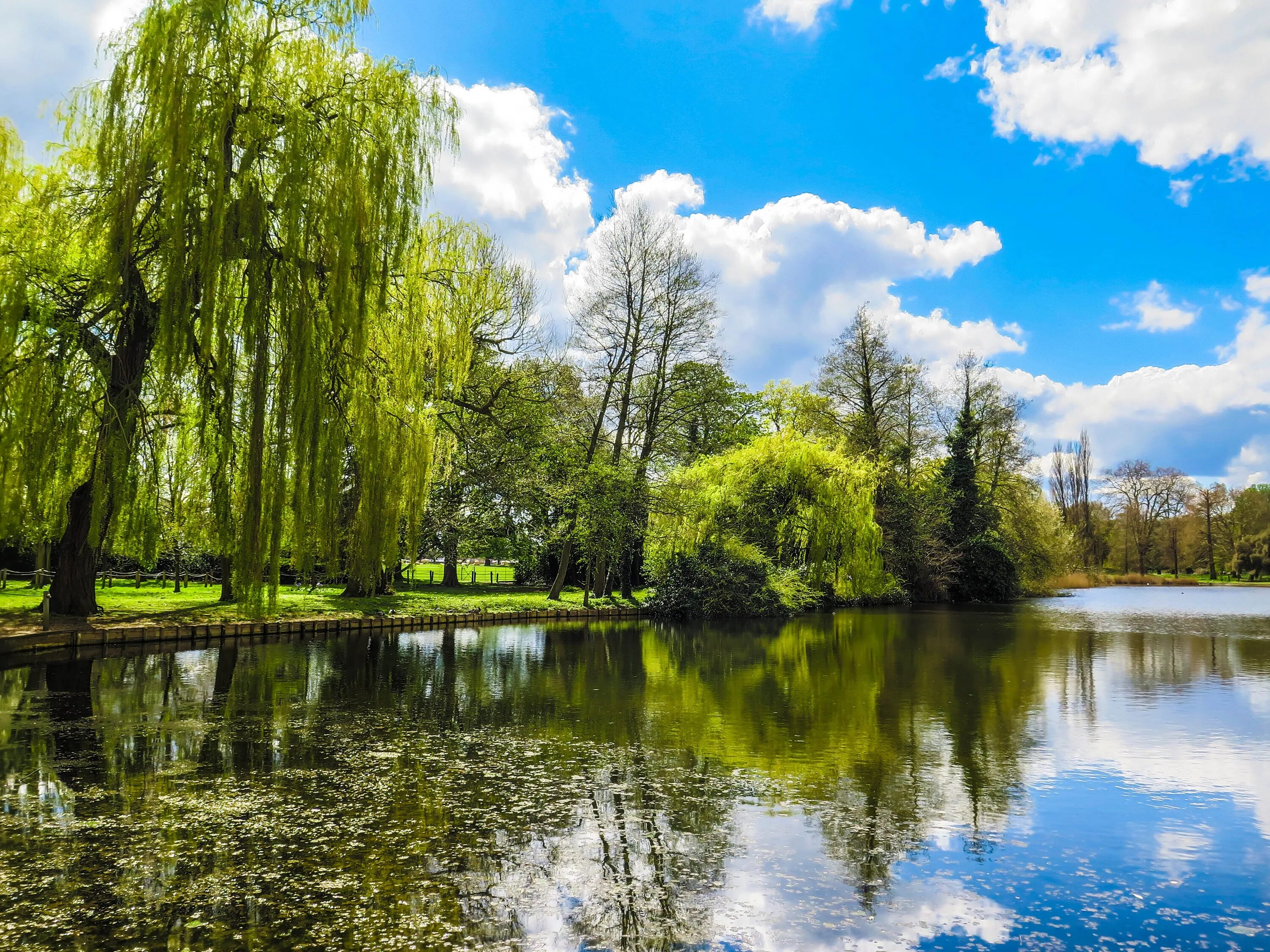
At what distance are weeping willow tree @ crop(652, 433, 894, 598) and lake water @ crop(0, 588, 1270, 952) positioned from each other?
14.7 metres

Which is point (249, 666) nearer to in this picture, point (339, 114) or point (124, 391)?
point (124, 391)

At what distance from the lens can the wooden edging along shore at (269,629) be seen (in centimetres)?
1275

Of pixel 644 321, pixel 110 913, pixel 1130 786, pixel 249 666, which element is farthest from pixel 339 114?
pixel 644 321

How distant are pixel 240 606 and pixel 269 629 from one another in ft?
19.6

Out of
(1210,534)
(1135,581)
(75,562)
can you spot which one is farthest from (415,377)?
(1210,534)

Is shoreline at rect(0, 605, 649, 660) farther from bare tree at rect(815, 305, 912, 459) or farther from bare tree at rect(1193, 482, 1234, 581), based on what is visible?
bare tree at rect(1193, 482, 1234, 581)

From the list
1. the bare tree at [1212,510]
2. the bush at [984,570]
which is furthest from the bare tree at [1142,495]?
the bush at [984,570]

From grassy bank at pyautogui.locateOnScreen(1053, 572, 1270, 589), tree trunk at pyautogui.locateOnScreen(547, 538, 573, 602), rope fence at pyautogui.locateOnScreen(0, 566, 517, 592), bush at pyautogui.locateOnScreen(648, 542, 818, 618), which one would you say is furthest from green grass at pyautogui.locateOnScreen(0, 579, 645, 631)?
grassy bank at pyautogui.locateOnScreen(1053, 572, 1270, 589)

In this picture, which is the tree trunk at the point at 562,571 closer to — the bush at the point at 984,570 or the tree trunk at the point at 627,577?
the tree trunk at the point at 627,577

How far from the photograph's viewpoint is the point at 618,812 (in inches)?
228

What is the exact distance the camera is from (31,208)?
12.4 metres

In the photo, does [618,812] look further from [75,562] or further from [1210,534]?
[1210,534]

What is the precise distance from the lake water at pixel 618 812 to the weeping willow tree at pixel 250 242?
9.06ft

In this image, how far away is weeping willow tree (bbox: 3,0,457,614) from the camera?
1017 centimetres
